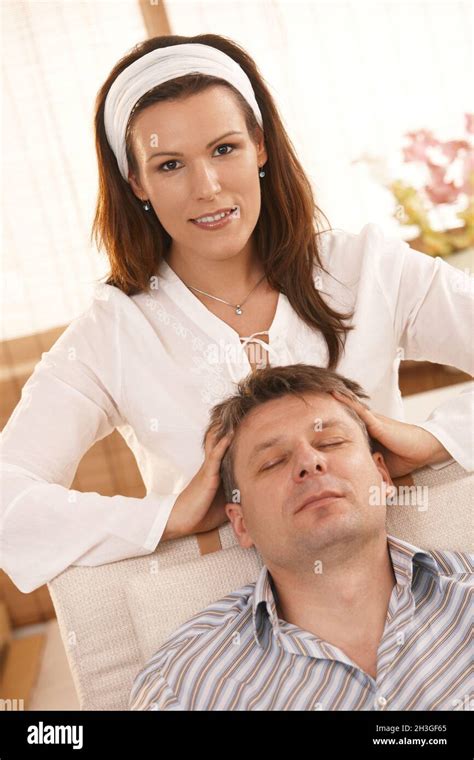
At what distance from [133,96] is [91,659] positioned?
3.41 ft

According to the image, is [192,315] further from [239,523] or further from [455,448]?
[455,448]

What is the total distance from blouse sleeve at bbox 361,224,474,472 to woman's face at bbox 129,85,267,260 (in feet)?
0.98

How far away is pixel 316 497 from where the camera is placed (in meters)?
1.49

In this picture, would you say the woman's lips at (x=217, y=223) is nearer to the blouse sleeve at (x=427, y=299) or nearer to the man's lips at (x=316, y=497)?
the blouse sleeve at (x=427, y=299)

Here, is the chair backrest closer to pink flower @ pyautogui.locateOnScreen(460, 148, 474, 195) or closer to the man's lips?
the man's lips

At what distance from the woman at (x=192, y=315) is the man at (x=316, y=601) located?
105mm

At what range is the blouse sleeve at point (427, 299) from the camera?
1873 millimetres

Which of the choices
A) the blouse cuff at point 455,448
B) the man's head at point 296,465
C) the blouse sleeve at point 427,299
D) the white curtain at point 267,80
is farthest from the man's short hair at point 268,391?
the white curtain at point 267,80

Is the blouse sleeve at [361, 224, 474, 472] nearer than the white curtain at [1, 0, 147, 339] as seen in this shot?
Yes

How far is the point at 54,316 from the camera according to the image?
11.4ft

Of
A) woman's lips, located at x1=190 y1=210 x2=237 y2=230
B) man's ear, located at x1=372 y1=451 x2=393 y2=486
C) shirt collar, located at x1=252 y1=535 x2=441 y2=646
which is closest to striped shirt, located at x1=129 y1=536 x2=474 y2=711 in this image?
shirt collar, located at x1=252 y1=535 x2=441 y2=646

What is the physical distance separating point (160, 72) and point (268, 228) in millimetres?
396

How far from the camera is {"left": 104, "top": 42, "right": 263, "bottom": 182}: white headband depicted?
177cm

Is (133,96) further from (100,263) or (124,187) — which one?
(100,263)
